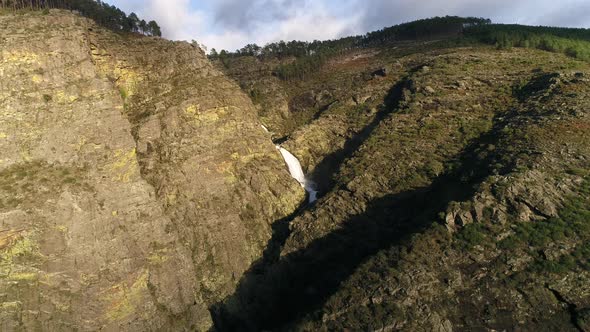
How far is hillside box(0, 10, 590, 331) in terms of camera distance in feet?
95.8

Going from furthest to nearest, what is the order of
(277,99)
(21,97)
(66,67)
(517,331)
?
(277,99) < (66,67) < (21,97) < (517,331)

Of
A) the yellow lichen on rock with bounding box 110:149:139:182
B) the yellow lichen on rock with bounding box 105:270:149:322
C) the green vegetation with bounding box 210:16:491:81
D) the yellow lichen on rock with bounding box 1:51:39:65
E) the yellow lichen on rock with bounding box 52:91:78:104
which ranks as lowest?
the yellow lichen on rock with bounding box 105:270:149:322

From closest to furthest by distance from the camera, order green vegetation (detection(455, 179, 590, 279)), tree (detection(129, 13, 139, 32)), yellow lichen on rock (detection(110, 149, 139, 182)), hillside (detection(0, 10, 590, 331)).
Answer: green vegetation (detection(455, 179, 590, 279)), hillside (detection(0, 10, 590, 331)), yellow lichen on rock (detection(110, 149, 139, 182)), tree (detection(129, 13, 139, 32))

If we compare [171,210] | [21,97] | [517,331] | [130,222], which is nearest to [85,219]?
[130,222]

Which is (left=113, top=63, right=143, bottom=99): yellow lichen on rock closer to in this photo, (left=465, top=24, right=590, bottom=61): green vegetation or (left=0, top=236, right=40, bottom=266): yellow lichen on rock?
(left=0, top=236, right=40, bottom=266): yellow lichen on rock

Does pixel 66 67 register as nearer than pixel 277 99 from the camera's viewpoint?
Yes

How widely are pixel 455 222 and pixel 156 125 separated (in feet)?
99.1

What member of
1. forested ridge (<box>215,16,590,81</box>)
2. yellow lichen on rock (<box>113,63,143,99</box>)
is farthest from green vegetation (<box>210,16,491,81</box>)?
yellow lichen on rock (<box>113,63,143,99</box>)

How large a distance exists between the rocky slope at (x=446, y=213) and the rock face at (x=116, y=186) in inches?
218

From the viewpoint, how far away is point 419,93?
59281 millimetres

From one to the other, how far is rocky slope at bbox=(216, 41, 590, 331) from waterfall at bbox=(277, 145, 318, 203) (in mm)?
1100

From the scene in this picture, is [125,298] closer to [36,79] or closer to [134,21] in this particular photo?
[36,79]

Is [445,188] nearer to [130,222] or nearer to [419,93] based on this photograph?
[419,93]

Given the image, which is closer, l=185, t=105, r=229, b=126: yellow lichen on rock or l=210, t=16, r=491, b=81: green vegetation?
l=185, t=105, r=229, b=126: yellow lichen on rock
